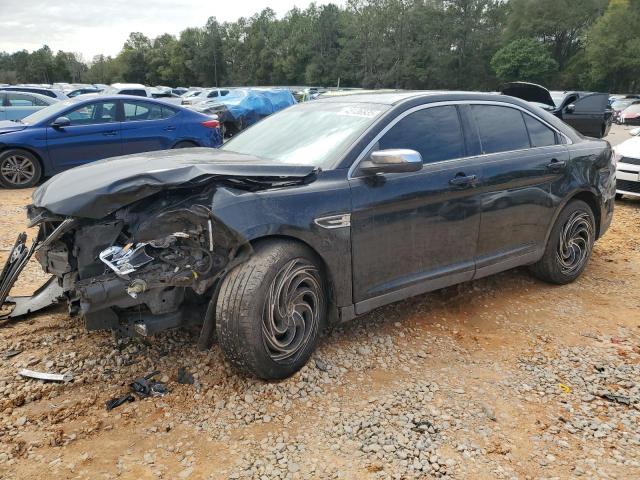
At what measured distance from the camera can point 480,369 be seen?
10.9ft

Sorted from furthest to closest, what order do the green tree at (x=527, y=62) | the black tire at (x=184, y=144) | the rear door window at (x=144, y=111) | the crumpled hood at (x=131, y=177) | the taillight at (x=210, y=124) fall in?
the green tree at (x=527, y=62) → the taillight at (x=210, y=124) → the black tire at (x=184, y=144) → the rear door window at (x=144, y=111) → the crumpled hood at (x=131, y=177)

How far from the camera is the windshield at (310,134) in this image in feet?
11.2

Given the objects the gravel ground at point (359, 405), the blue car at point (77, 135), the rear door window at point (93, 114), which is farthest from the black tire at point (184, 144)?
the gravel ground at point (359, 405)

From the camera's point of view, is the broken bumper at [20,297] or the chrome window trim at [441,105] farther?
the broken bumper at [20,297]

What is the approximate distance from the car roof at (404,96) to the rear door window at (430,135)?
11cm

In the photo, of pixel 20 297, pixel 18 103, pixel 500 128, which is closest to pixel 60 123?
pixel 20 297

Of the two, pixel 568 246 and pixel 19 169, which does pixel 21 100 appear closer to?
pixel 19 169

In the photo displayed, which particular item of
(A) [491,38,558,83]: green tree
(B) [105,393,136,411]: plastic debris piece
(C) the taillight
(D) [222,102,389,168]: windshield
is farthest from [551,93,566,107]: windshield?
(A) [491,38,558,83]: green tree

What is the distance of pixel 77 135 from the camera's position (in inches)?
348

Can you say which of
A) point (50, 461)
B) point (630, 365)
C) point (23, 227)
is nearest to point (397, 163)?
point (630, 365)

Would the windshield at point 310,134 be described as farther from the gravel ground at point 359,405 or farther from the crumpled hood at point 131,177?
the gravel ground at point 359,405

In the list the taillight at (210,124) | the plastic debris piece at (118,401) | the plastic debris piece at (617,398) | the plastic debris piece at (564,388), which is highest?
the taillight at (210,124)

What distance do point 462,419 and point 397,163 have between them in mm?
1499

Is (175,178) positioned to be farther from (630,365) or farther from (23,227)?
(23,227)
